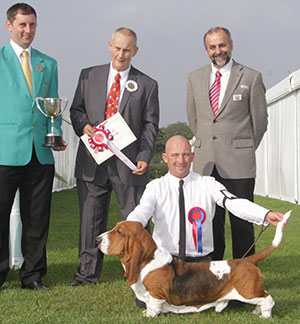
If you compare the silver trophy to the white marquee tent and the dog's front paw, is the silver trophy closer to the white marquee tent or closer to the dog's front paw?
the dog's front paw

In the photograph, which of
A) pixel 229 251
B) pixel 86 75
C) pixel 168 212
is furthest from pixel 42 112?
pixel 229 251

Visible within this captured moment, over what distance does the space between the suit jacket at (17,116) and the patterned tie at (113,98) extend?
57 centimetres

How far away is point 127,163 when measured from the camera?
13.1 ft

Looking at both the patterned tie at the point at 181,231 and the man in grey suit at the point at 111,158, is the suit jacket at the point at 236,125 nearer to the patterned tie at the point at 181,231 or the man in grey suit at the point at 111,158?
the man in grey suit at the point at 111,158

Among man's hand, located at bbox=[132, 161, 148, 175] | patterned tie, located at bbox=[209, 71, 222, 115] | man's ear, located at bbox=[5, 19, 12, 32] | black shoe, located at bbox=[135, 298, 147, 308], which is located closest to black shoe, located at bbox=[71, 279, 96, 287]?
black shoe, located at bbox=[135, 298, 147, 308]

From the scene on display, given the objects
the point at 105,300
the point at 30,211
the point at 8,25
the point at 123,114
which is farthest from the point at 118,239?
the point at 8,25

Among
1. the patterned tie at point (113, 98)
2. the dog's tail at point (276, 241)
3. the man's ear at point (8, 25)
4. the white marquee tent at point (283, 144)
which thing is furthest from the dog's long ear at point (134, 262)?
the white marquee tent at point (283, 144)

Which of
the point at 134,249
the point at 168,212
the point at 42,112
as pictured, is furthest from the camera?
the point at 42,112

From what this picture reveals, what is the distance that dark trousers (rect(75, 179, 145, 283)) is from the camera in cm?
414

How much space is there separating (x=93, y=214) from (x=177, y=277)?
1298mm

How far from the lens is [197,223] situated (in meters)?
3.54

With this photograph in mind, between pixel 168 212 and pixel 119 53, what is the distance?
4.64 feet

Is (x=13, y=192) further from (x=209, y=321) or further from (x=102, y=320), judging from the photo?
(x=209, y=321)

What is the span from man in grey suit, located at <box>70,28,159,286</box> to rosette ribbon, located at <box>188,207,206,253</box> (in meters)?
0.71
